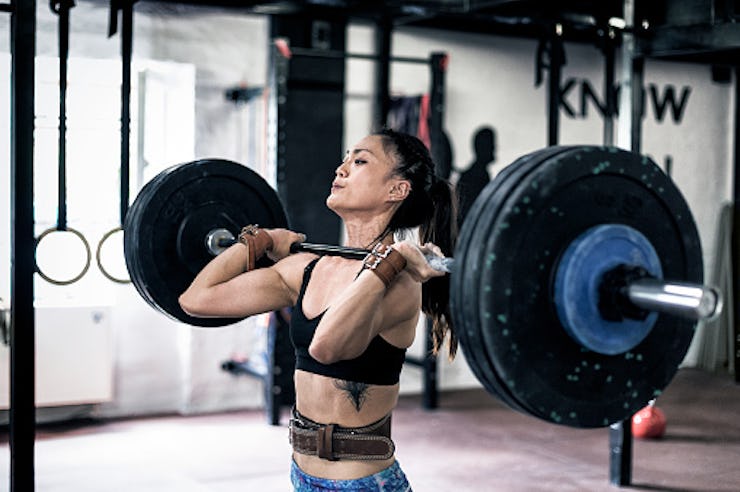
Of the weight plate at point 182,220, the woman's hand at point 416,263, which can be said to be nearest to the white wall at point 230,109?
the weight plate at point 182,220

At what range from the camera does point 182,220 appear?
2.73m

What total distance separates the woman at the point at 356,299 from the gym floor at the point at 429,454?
1938 mm

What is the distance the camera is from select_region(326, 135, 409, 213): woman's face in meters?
2.27

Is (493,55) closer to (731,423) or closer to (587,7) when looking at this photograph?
(587,7)

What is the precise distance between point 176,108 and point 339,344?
381cm

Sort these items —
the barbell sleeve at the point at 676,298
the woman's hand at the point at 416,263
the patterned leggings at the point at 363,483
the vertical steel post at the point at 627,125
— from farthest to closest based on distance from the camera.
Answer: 1. the vertical steel post at the point at 627,125
2. the patterned leggings at the point at 363,483
3. the woman's hand at the point at 416,263
4. the barbell sleeve at the point at 676,298

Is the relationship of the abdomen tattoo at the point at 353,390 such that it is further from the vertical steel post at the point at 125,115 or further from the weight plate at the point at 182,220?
the vertical steel post at the point at 125,115

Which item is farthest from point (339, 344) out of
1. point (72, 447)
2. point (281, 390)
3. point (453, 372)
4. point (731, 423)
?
point (453, 372)

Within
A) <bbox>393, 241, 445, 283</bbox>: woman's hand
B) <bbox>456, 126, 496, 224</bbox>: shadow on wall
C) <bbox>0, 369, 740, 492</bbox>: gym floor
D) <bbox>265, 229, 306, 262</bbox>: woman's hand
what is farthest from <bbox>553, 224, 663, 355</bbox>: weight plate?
<bbox>456, 126, 496, 224</bbox>: shadow on wall

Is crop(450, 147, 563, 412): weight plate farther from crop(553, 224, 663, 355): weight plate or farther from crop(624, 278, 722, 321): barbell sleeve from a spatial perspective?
crop(624, 278, 722, 321): barbell sleeve

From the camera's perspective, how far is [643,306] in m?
1.66

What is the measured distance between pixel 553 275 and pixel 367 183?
680 mm

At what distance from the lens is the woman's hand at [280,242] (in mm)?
2484

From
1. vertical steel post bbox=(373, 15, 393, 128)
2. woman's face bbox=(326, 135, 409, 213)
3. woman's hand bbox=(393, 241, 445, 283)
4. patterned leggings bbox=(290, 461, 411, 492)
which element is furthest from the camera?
vertical steel post bbox=(373, 15, 393, 128)
